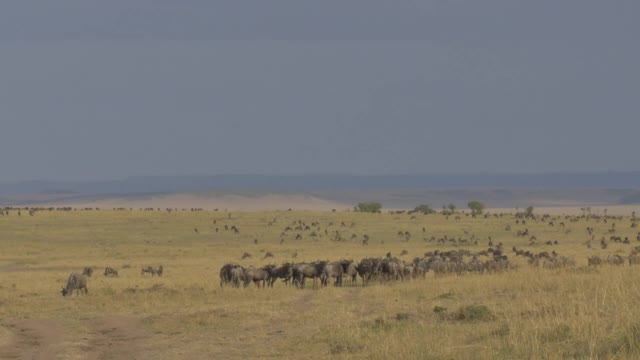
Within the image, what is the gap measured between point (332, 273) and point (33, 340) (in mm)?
18168

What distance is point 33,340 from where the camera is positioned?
76.4 feet

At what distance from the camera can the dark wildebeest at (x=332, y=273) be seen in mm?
40000

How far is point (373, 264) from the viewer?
40531mm

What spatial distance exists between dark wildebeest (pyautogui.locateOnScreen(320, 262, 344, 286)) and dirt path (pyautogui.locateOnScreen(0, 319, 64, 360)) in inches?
559

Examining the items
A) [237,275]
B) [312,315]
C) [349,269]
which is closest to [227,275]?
[237,275]

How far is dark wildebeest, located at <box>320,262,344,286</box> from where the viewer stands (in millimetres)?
40000

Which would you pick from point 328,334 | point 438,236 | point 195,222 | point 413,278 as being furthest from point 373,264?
point 195,222

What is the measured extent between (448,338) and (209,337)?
250 inches

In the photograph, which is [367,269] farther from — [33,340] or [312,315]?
[33,340]

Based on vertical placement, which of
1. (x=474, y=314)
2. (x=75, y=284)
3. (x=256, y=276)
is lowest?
(x=75, y=284)

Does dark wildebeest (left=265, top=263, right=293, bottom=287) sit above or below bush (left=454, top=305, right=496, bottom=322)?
below

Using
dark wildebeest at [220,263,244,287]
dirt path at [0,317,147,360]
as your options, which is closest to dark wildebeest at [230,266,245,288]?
dark wildebeest at [220,263,244,287]

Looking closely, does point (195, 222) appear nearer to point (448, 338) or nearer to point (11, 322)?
point (11, 322)

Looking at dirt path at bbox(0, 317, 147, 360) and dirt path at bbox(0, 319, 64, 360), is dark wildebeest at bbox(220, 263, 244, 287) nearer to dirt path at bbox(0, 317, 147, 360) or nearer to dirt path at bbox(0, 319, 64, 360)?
dirt path at bbox(0, 317, 147, 360)
